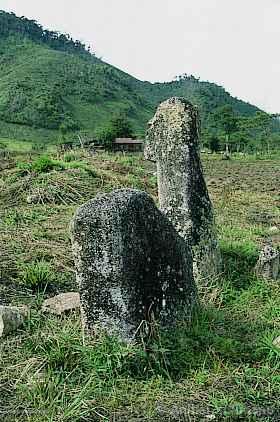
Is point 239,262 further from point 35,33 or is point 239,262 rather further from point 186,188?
point 35,33

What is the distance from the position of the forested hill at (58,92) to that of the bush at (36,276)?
44972mm

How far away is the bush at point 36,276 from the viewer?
702 centimetres

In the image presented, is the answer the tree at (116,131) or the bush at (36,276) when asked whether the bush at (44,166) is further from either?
the tree at (116,131)

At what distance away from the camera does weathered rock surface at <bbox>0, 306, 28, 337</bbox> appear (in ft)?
17.5

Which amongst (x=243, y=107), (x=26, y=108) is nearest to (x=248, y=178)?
(x=26, y=108)

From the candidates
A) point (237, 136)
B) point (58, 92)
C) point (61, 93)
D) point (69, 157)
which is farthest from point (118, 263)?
point (61, 93)

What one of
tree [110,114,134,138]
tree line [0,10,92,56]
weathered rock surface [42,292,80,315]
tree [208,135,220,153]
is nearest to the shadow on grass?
weathered rock surface [42,292,80,315]

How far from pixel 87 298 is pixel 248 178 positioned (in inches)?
582

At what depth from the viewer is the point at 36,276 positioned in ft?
23.2

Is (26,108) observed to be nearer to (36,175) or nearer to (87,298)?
(36,175)

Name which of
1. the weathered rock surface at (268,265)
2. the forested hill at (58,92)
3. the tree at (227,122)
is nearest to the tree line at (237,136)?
the tree at (227,122)

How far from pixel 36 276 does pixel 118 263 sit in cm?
238

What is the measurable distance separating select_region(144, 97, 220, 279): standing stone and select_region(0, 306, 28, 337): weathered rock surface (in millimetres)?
2312

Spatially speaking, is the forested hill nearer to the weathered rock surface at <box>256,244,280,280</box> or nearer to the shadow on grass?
the shadow on grass
